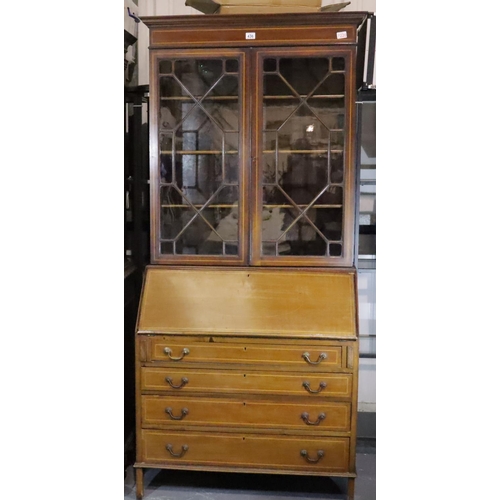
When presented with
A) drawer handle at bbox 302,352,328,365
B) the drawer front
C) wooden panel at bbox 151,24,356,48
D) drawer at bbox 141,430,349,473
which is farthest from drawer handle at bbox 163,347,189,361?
wooden panel at bbox 151,24,356,48

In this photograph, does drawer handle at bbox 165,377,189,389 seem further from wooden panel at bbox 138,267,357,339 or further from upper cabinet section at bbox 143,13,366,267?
upper cabinet section at bbox 143,13,366,267

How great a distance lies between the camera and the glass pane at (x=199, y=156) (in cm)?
185

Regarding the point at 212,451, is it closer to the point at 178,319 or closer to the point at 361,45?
the point at 178,319

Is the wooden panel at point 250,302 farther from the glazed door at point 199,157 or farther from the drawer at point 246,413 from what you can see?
the drawer at point 246,413

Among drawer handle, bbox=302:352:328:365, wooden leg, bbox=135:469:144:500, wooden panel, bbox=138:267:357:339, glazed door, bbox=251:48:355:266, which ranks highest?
glazed door, bbox=251:48:355:266

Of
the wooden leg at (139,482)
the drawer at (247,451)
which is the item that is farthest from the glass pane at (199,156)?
the wooden leg at (139,482)

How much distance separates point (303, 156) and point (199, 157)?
390mm

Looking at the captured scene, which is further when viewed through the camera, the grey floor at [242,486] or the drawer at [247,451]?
the grey floor at [242,486]

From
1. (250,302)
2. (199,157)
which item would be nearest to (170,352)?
(250,302)

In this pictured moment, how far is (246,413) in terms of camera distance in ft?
5.81

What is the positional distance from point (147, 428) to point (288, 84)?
52.8 inches

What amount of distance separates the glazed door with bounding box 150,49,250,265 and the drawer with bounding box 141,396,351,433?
0.51 metres

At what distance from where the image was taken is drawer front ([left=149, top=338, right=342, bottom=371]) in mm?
1727

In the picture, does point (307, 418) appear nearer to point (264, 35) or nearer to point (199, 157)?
point (199, 157)
